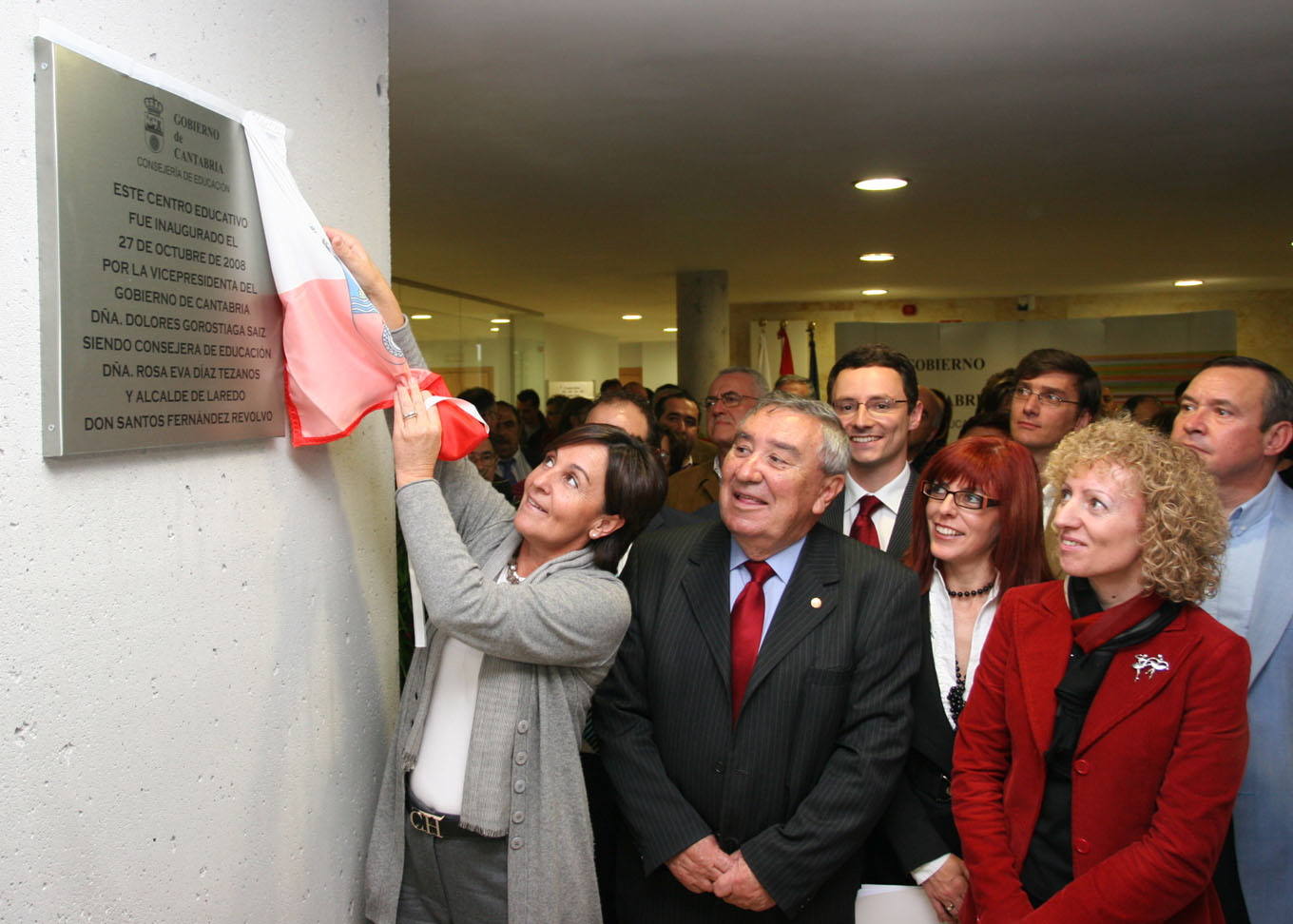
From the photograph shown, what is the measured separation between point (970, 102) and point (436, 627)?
7.96ft

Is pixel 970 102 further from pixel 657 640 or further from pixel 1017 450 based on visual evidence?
pixel 657 640

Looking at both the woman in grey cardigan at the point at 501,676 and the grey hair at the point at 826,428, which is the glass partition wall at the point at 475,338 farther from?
the woman in grey cardigan at the point at 501,676

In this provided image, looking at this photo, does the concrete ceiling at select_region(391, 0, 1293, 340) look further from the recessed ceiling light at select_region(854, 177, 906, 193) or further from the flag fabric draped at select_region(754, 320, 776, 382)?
the flag fabric draped at select_region(754, 320, 776, 382)

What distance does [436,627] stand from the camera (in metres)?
Answer: 1.91

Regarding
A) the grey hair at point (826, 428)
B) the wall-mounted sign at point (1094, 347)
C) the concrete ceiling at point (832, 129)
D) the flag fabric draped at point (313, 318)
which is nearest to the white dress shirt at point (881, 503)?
the grey hair at point (826, 428)

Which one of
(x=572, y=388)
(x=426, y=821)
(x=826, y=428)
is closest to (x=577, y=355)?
(x=572, y=388)

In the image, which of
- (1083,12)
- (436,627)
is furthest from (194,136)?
(1083,12)

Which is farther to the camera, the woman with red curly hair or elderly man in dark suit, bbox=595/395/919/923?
the woman with red curly hair

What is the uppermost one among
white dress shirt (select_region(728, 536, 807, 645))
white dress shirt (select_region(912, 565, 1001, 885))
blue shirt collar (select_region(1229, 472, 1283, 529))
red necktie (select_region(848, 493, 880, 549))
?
blue shirt collar (select_region(1229, 472, 1283, 529))

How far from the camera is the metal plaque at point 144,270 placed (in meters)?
1.17

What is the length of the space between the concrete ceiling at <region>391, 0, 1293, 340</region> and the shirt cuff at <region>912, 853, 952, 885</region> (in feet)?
6.10

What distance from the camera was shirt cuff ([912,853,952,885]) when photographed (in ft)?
6.52

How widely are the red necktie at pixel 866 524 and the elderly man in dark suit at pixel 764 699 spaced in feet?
1.36

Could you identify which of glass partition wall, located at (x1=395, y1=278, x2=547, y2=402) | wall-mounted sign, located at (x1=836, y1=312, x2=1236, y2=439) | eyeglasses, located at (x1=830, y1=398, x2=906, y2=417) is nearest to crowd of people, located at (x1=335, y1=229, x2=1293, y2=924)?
eyeglasses, located at (x1=830, y1=398, x2=906, y2=417)
